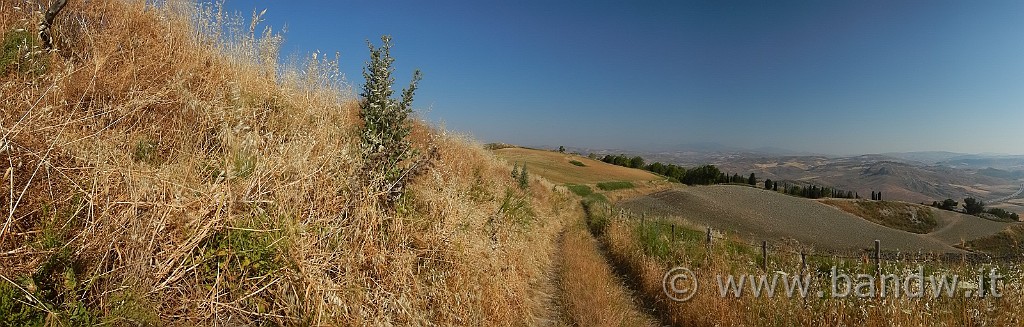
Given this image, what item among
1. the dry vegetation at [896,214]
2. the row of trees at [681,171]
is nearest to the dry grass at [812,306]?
the dry vegetation at [896,214]

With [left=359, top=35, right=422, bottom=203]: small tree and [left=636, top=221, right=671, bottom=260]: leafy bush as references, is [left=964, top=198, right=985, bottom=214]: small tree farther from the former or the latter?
[left=359, top=35, right=422, bottom=203]: small tree

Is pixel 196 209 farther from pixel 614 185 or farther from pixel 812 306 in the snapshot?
pixel 614 185

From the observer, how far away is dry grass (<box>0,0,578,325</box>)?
8.01ft

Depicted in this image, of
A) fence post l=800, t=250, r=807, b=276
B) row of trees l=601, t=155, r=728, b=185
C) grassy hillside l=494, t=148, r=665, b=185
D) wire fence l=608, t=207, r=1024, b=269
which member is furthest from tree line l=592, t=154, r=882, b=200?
fence post l=800, t=250, r=807, b=276

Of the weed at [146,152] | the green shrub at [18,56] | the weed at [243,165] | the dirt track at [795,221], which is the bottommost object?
the dirt track at [795,221]

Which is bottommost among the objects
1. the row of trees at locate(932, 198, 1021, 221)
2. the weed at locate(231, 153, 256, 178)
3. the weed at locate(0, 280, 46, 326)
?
the row of trees at locate(932, 198, 1021, 221)

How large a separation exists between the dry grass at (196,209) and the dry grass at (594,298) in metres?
0.62

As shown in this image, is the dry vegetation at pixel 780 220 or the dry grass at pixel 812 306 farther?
the dry vegetation at pixel 780 220

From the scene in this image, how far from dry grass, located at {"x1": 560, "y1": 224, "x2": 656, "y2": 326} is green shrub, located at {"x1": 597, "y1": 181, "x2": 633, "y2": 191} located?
41.7m

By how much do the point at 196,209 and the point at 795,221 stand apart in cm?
4759

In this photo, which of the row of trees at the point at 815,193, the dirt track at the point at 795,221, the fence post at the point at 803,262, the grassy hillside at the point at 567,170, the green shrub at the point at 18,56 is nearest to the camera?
the green shrub at the point at 18,56

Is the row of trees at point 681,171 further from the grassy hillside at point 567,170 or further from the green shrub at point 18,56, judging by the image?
the green shrub at point 18,56

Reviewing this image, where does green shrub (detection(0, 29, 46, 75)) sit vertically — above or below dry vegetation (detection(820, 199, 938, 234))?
above

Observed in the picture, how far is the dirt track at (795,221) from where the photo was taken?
112ft
